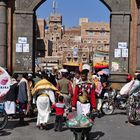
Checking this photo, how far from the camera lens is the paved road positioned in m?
10.9

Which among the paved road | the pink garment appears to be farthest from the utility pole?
the paved road

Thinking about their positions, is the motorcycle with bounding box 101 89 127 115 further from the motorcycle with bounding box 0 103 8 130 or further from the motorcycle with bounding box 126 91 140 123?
the motorcycle with bounding box 0 103 8 130

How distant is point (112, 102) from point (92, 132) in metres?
4.50

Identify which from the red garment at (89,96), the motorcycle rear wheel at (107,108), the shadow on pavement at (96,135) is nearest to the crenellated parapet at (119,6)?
the motorcycle rear wheel at (107,108)

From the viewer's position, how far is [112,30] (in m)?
19.5

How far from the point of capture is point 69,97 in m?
14.0

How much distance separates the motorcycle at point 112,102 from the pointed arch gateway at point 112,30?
2.94 metres

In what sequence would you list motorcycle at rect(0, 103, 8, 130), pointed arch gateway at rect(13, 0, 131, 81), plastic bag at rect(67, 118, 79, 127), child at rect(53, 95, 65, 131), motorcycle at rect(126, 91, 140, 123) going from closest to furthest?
plastic bag at rect(67, 118, 79, 127)
motorcycle at rect(0, 103, 8, 130)
child at rect(53, 95, 65, 131)
motorcycle at rect(126, 91, 140, 123)
pointed arch gateway at rect(13, 0, 131, 81)

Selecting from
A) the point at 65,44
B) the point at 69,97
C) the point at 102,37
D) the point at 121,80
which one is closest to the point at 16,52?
the point at 121,80

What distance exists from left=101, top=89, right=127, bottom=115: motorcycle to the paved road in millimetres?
1869

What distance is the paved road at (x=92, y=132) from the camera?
10.9 meters

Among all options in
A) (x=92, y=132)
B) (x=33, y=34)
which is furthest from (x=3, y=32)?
(x=92, y=132)

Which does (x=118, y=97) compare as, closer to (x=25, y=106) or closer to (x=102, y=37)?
(x=25, y=106)

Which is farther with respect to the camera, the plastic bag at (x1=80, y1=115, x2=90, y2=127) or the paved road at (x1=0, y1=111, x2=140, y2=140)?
the paved road at (x1=0, y1=111, x2=140, y2=140)
